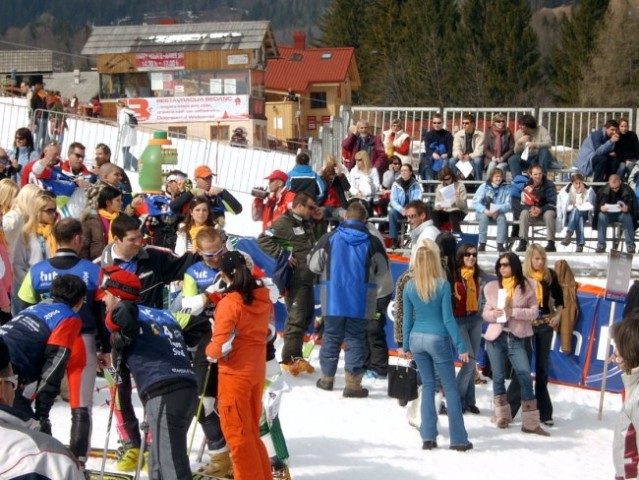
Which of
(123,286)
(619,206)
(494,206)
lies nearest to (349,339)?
(123,286)

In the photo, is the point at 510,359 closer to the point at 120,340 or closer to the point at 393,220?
the point at 120,340

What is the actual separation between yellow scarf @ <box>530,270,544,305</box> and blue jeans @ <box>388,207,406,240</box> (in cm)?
557

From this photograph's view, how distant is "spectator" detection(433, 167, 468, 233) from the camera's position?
14.0 m

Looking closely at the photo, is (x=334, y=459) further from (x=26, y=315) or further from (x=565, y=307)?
(x=565, y=307)

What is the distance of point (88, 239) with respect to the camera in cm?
1001

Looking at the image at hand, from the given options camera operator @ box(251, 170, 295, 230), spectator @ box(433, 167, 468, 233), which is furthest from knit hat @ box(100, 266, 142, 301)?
spectator @ box(433, 167, 468, 233)

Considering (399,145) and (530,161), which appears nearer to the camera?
(530,161)

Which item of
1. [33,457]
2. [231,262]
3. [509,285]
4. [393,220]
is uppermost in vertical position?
[33,457]

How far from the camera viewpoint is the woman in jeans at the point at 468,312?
404 inches

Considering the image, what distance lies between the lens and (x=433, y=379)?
9.32 m

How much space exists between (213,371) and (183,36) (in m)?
52.5

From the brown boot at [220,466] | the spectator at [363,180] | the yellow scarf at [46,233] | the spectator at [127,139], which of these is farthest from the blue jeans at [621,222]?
the spectator at [127,139]

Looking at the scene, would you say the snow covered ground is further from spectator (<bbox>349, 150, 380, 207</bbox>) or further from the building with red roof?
the building with red roof

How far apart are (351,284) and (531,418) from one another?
2138mm
